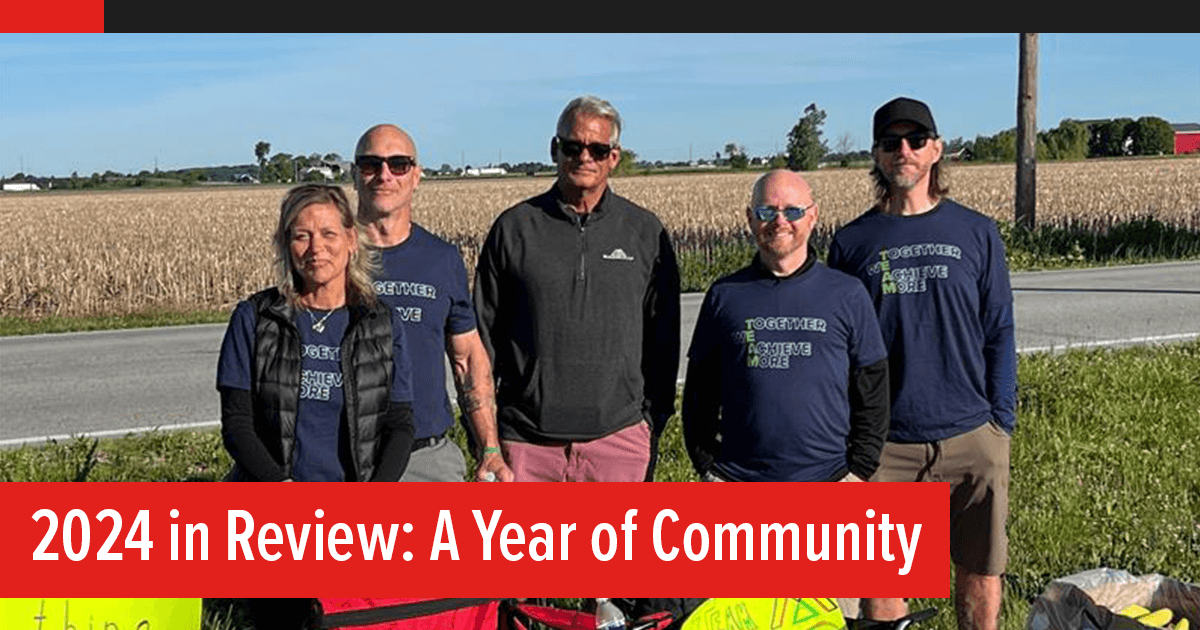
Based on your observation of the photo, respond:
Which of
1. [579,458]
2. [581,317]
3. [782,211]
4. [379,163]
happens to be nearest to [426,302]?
[379,163]

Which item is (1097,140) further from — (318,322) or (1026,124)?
(318,322)

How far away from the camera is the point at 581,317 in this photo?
3957 millimetres

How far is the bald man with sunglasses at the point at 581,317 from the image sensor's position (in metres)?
3.96

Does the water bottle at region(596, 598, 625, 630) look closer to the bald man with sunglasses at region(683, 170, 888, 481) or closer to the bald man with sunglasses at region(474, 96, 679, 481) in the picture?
the bald man with sunglasses at region(683, 170, 888, 481)

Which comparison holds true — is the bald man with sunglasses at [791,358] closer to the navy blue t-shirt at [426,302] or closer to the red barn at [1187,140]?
the navy blue t-shirt at [426,302]

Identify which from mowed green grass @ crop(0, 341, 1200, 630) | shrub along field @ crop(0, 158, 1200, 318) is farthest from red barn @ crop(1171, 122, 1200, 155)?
mowed green grass @ crop(0, 341, 1200, 630)

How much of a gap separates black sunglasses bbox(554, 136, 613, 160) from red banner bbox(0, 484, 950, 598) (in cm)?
110

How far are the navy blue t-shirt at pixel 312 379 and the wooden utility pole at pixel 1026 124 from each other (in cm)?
1953

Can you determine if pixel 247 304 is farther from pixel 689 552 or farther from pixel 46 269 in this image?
pixel 46 269

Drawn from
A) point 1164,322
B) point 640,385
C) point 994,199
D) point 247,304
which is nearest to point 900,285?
point 640,385

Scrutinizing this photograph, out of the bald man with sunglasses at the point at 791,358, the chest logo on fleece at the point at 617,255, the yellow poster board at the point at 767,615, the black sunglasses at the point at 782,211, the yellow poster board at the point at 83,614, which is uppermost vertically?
the black sunglasses at the point at 782,211

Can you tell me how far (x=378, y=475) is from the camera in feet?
10.9

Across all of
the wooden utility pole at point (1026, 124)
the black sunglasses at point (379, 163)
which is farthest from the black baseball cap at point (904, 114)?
the wooden utility pole at point (1026, 124)

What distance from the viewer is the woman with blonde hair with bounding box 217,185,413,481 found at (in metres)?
3.17
